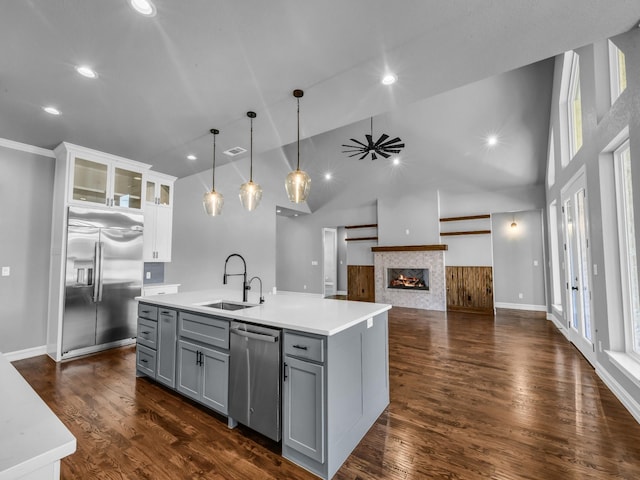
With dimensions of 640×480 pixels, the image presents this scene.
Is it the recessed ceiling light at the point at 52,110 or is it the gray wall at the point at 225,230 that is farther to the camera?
the gray wall at the point at 225,230

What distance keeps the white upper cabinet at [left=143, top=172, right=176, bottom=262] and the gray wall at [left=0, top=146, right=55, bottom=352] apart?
115 centimetres

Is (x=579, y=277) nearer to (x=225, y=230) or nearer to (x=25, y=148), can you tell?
(x=225, y=230)

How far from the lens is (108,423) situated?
2.36 meters

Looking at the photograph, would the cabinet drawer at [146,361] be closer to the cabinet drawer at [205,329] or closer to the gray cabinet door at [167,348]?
the gray cabinet door at [167,348]

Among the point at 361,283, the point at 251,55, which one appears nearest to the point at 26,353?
Answer: the point at 251,55

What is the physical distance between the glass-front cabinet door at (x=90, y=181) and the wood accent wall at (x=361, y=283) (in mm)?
6436

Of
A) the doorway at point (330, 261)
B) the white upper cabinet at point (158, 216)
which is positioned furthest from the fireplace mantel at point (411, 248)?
the white upper cabinet at point (158, 216)

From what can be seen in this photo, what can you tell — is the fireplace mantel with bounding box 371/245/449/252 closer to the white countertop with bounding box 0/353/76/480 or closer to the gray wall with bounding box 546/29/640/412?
the gray wall with bounding box 546/29/640/412

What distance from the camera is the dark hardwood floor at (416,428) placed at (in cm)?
187

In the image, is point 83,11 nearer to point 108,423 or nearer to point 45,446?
point 45,446

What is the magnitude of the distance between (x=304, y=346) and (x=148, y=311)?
81.1 inches

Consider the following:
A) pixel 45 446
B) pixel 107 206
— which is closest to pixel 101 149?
pixel 107 206

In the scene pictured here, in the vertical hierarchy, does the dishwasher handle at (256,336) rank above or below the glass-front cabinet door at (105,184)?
below

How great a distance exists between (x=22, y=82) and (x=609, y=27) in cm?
432
